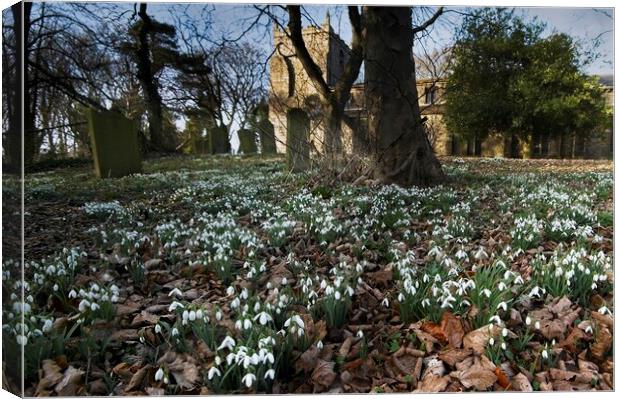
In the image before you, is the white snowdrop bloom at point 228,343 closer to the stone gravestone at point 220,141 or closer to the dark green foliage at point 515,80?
the stone gravestone at point 220,141

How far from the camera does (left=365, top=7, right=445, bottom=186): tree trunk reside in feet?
8.34

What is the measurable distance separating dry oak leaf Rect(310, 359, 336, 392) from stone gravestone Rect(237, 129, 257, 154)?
1.15 m

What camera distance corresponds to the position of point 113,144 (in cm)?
244

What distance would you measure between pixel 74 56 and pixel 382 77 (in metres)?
1.60

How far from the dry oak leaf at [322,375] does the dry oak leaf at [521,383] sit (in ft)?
2.84

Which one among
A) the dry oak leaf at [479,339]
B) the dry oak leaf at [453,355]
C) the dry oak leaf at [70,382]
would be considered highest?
the dry oak leaf at [479,339]

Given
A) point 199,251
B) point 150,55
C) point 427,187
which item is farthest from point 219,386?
point 150,55

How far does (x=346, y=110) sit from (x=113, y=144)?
1244mm

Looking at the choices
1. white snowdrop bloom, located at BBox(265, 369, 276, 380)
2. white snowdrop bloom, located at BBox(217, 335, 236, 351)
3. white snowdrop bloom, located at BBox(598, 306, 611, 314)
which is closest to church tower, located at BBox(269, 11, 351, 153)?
white snowdrop bloom, located at BBox(217, 335, 236, 351)

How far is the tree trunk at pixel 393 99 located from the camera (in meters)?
2.54

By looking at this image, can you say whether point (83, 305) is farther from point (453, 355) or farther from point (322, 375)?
point (453, 355)

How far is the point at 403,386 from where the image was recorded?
223 centimetres

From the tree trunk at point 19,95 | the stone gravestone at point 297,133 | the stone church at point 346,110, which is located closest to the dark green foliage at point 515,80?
the stone church at point 346,110

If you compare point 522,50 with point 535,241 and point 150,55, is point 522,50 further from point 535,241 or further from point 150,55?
point 150,55
